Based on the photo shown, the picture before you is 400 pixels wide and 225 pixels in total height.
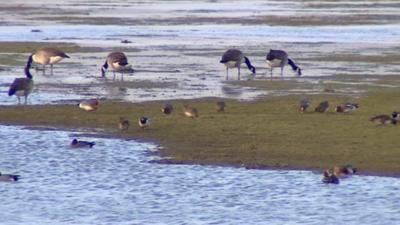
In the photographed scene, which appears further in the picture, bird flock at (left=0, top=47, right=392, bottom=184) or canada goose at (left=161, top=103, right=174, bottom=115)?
canada goose at (left=161, top=103, right=174, bottom=115)

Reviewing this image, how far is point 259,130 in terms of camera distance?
766 inches

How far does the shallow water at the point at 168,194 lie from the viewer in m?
14.0

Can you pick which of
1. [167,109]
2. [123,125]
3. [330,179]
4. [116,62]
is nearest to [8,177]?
[330,179]

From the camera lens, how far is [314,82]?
2642cm

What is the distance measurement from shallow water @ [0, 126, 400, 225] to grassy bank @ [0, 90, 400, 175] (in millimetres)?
676

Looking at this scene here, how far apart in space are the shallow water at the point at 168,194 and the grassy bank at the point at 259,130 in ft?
2.22

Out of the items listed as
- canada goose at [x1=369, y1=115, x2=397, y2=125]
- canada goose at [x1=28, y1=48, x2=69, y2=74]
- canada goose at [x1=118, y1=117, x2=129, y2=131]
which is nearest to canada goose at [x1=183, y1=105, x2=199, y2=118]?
canada goose at [x1=118, y1=117, x2=129, y2=131]

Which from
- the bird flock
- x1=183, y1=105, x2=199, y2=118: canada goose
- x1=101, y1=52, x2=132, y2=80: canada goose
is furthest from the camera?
x1=101, y1=52, x2=132, y2=80: canada goose

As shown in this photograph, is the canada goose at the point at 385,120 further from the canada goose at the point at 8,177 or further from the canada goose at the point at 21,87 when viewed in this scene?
the canada goose at the point at 21,87

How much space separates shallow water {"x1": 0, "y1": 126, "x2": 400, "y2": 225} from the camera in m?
14.0

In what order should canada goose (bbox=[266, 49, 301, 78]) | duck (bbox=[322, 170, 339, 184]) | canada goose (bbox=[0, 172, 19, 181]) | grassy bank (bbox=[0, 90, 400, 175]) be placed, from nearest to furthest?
1. duck (bbox=[322, 170, 339, 184])
2. canada goose (bbox=[0, 172, 19, 181])
3. grassy bank (bbox=[0, 90, 400, 175])
4. canada goose (bbox=[266, 49, 301, 78])

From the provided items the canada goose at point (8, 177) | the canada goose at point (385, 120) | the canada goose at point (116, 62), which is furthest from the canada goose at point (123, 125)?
the canada goose at point (116, 62)

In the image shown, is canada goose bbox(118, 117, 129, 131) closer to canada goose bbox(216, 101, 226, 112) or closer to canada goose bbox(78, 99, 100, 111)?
canada goose bbox(78, 99, 100, 111)

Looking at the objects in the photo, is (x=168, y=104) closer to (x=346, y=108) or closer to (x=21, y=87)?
(x=21, y=87)
